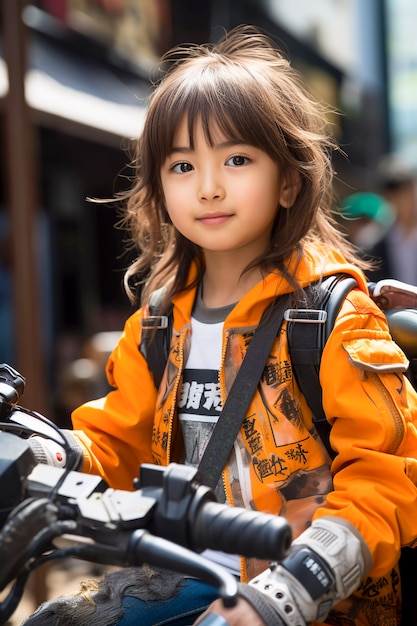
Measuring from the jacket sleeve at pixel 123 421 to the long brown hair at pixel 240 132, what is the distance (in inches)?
7.6

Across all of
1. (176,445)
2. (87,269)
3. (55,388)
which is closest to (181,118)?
(176,445)

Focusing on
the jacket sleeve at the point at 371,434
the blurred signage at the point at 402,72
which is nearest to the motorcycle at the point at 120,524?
the jacket sleeve at the point at 371,434

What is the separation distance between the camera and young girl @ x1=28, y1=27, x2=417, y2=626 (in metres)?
1.46

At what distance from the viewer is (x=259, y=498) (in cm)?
165

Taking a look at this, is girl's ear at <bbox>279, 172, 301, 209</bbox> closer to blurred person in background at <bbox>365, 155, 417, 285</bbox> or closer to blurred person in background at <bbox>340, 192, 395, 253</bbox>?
blurred person in background at <bbox>365, 155, 417, 285</bbox>

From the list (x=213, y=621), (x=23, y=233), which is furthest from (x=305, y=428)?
(x=23, y=233)

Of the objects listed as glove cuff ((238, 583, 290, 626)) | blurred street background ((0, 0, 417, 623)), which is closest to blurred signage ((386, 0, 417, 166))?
blurred street background ((0, 0, 417, 623))

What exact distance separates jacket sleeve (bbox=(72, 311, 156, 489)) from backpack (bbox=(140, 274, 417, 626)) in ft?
1.40

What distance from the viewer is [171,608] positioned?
1626 millimetres

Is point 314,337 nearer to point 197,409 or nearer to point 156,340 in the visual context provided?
point 197,409

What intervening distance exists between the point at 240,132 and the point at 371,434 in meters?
0.65

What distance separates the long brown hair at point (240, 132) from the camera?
1.72 metres

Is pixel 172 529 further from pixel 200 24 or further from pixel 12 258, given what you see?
pixel 200 24

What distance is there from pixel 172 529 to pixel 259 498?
0.48 meters
